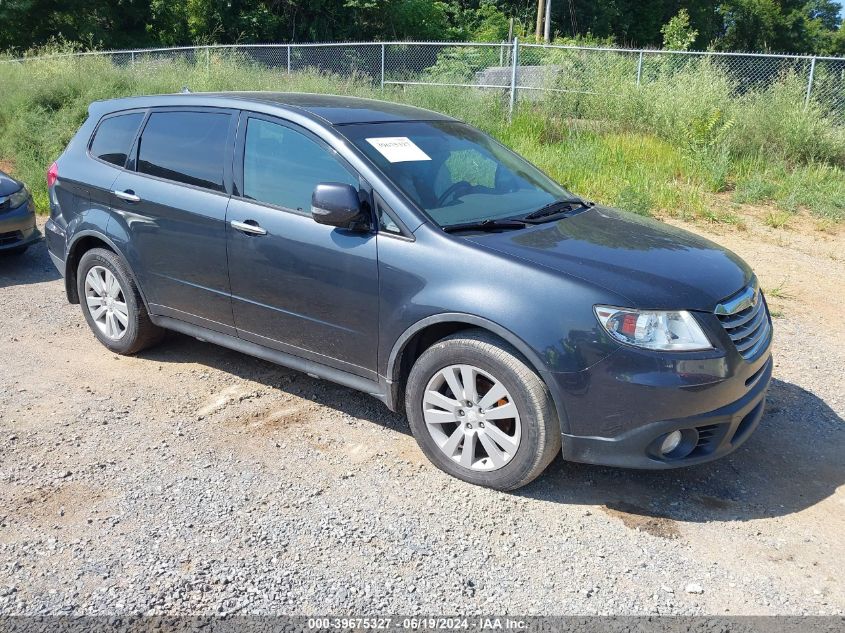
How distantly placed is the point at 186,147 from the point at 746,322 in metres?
3.48

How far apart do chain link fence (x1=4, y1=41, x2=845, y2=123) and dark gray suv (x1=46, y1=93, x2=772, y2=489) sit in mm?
8754

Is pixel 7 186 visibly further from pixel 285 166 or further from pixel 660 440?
pixel 660 440

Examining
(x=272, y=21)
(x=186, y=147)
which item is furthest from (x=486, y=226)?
(x=272, y=21)

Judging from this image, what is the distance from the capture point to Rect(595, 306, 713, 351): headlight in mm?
3471

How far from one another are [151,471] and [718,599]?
2.76 meters

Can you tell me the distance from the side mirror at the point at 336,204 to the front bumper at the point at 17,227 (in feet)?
17.1

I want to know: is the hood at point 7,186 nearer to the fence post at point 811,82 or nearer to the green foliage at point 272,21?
the fence post at point 811,82

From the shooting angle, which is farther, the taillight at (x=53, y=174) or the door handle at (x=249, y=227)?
the taillight at (x=53, y=174)

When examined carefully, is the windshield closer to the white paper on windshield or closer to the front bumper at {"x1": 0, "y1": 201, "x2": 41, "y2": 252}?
the white paper on windshield

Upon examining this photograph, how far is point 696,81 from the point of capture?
39.9ft

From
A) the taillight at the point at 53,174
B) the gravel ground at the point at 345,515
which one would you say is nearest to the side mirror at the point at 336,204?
the gravel ground at the point at 345,515

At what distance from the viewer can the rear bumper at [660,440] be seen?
3508mm

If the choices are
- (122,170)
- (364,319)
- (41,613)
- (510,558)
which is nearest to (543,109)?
(122,170)

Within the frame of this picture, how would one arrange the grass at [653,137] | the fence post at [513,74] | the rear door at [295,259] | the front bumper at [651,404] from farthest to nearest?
the fence post at [513,74] < the grass at [653,137] < the rear door at [295,259] < the front bumper at [651,404]
